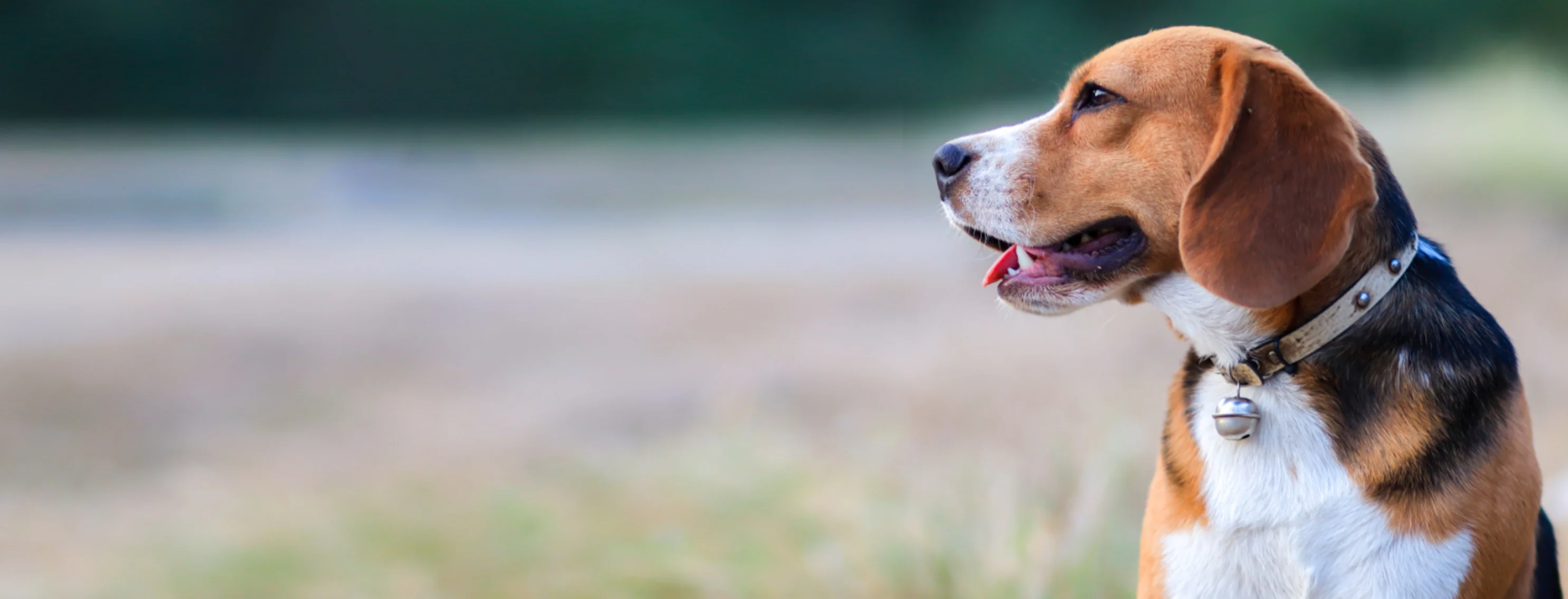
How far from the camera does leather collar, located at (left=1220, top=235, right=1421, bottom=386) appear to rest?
2139 mm

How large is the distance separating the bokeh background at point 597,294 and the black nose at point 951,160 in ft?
3.63

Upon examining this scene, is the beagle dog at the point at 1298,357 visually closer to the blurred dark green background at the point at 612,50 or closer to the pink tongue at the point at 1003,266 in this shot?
the pink tongue at the point at 1003,266

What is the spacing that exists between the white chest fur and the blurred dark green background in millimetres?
8526

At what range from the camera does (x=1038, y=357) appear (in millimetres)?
6555

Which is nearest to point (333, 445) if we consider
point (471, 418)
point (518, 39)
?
point (471, 418)

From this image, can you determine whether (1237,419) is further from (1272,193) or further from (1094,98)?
→ (1094,98)

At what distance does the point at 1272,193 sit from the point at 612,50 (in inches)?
470

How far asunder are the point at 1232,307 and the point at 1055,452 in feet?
7.66

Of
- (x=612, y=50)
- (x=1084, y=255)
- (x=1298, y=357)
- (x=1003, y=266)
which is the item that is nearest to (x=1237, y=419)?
(x=1298, y=357)

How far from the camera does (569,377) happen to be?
7.74 metres

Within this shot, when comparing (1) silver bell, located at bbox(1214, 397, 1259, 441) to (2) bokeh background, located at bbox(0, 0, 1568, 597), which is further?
(2) bokeh background, located at bbox(0, 0, 1568, 597)

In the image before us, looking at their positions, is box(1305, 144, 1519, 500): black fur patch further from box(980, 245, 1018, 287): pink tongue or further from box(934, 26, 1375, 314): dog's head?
box(980, 245, 1018, 287): pink tongue

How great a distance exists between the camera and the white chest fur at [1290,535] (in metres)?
2.04

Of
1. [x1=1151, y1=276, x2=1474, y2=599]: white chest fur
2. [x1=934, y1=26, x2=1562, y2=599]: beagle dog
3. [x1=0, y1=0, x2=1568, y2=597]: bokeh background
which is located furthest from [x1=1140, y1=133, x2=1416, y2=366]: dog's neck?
[x1=0, y1=0, x2=1568, y2=597]: bokeh background
